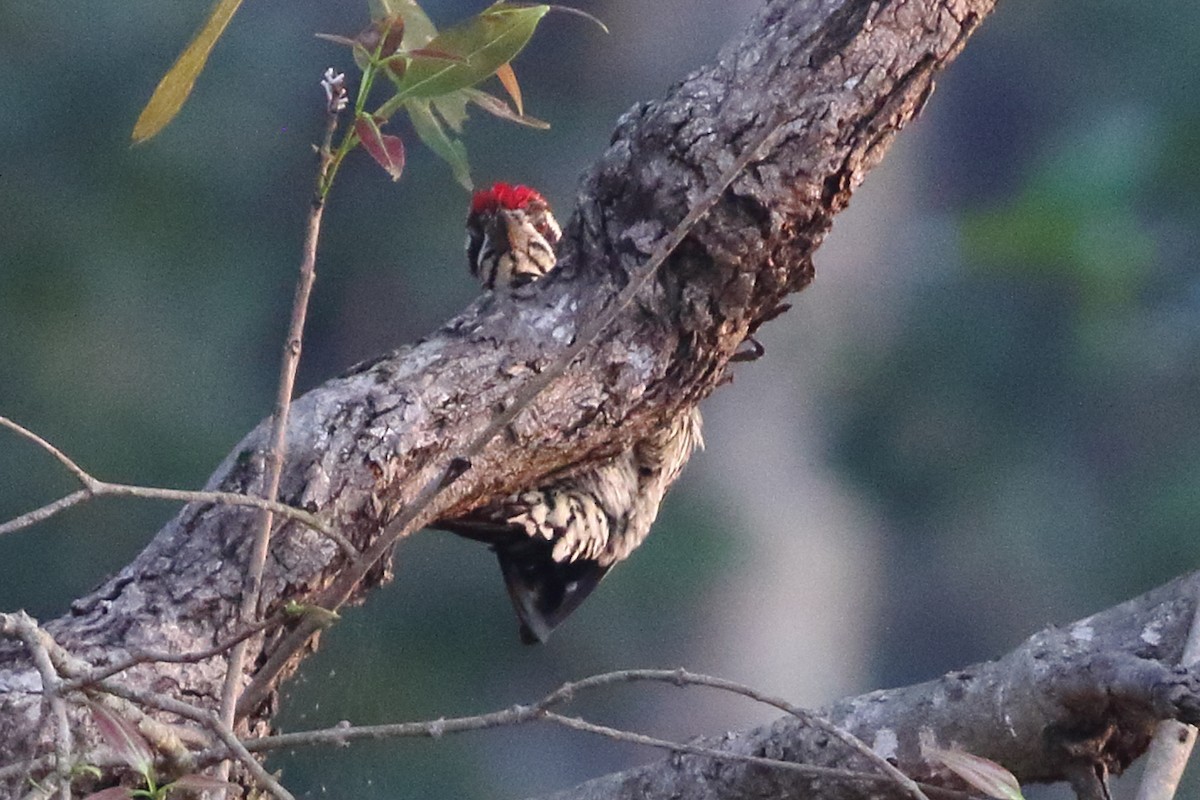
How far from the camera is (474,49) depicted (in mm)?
910

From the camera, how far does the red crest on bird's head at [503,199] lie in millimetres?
1669

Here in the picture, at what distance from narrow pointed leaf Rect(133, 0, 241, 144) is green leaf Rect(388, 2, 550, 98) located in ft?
0.38

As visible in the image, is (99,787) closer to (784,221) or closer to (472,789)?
(784,221)

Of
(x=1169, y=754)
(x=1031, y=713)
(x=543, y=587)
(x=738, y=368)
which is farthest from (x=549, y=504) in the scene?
(x=738, y=368)

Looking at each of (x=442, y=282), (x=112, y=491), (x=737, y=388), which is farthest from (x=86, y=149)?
(x=112, y=491)

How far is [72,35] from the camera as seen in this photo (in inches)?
91.5

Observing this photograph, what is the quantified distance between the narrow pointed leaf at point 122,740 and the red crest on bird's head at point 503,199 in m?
1.04

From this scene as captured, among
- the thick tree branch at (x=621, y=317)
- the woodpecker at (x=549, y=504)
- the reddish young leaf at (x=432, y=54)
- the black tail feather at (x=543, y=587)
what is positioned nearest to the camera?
the reddish young leaf at (x=432, y=54)

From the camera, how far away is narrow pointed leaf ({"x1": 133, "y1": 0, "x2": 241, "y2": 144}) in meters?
0.86

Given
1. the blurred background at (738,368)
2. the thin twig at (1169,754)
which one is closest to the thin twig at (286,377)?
the thin twig at (1169,754)

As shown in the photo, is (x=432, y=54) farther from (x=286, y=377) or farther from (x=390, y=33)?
(x=286, y=377)

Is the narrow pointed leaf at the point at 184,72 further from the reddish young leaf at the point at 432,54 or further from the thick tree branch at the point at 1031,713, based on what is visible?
the thick tree branch at the point at 1031,713

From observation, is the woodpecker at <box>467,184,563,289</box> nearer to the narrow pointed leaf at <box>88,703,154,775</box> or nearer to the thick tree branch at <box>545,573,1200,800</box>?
the thick tree branch at <box>545,573,1200,800</box>

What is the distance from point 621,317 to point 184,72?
550mm
